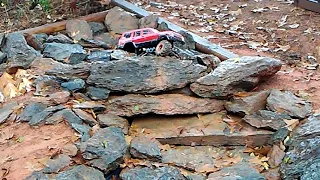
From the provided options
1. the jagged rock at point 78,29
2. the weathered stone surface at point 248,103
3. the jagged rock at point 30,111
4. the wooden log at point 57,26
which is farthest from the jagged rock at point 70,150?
the wooden log at point 57,26

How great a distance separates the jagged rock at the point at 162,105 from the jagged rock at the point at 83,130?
1.03ft

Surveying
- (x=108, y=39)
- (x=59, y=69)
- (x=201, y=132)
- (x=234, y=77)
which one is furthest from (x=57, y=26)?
(x=201, y=132)

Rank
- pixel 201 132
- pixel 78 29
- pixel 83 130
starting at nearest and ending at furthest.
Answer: pixel 83 130
pixel 201 132
pixel 78 29

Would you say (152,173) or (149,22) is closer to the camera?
(152,173)

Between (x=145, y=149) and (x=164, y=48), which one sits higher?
(x=164, y=48)

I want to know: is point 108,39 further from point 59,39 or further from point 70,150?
point 70,150

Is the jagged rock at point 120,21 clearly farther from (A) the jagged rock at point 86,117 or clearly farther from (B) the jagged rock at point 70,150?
(B) the jagged rock at point 70,150

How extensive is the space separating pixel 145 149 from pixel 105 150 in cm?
31

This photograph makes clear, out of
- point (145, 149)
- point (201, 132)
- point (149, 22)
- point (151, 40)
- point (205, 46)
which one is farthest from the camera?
point (149, 22)

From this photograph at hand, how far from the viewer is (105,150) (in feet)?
11.4

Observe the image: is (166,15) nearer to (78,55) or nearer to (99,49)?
(99,49)

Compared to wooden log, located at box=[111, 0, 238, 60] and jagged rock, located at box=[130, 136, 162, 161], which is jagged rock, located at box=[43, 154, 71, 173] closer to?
jagged rock, located at box=[130, 136, 162, 161]

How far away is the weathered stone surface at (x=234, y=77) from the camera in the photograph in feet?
13.5

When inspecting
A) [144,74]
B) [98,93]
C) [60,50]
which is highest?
[144,74]
